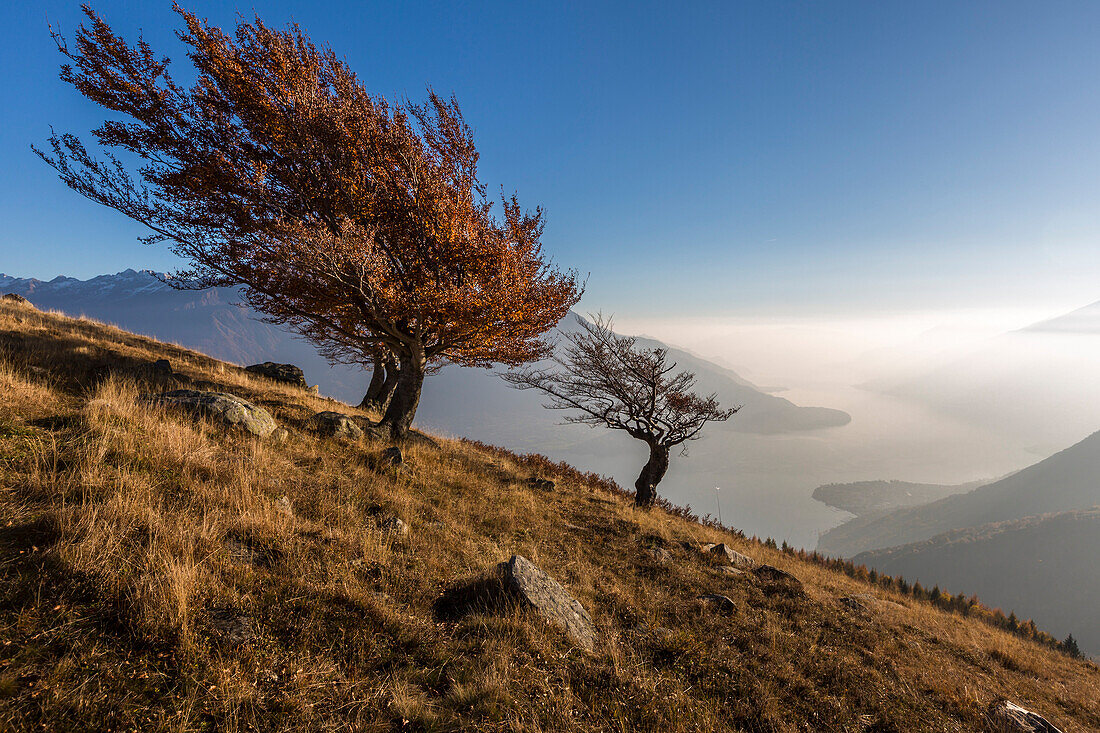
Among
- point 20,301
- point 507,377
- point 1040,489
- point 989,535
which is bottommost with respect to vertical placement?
point 989,535

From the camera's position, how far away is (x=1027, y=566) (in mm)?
74750

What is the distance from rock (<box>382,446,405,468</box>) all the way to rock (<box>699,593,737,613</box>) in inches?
245

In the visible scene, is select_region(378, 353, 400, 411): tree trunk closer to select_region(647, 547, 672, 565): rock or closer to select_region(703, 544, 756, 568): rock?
select_region(647, 547, 672, 565): rock

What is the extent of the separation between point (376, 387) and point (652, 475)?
42.8 ft

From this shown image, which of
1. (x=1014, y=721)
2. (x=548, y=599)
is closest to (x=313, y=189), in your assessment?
(x=548, y=599)

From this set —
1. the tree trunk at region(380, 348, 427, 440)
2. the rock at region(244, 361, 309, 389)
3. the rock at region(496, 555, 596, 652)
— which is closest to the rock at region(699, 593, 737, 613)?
the rock at region(496, 555, 596, 652)

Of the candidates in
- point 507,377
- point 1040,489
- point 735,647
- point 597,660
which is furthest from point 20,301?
point 1040,489

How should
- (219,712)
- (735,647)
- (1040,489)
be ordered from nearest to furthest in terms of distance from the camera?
(219,712), (735,647), (1040,489)

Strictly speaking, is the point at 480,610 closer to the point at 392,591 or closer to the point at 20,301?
the point at 392,591

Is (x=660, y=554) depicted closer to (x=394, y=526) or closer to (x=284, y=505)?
(x=394, y=526)

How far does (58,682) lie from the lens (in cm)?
212

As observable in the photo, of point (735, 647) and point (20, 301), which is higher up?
point (20, 301)

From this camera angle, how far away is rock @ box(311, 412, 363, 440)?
28.9 feet

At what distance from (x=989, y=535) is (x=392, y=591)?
13250cm
